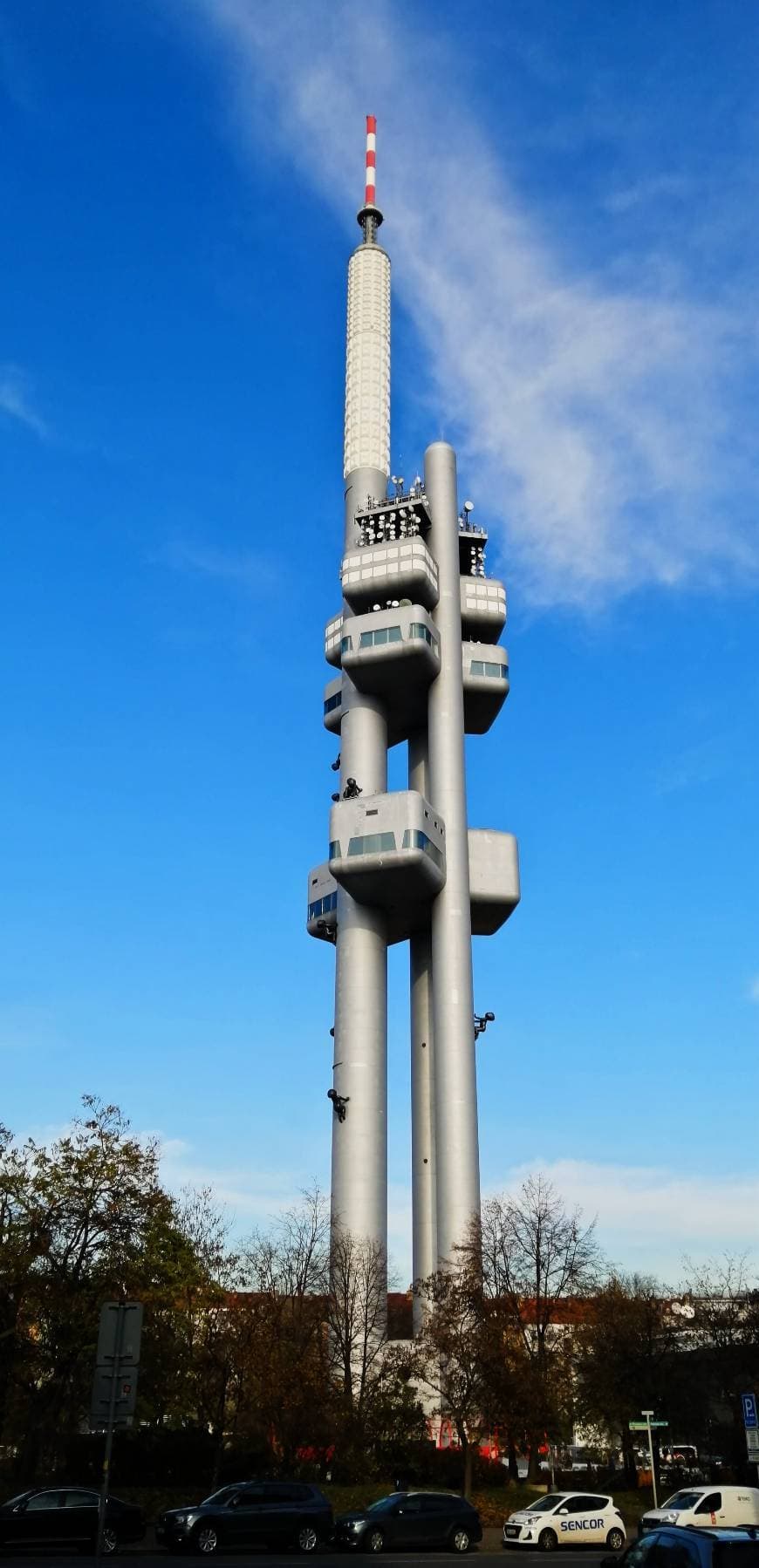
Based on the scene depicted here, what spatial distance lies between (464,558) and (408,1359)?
53694 millimetres

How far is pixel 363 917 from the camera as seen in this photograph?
245ft

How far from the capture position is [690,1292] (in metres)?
71.4

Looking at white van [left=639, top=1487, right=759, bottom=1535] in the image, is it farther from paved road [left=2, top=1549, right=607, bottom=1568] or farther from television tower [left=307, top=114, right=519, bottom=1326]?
television tower [left=307, top=114, right=519, bottom=1326]

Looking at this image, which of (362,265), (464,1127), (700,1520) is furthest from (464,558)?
(700,1520)

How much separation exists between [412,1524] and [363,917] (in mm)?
42250

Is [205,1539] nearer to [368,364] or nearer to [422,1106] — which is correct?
[422,1106]

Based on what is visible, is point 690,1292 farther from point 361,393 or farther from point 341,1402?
point 361,393

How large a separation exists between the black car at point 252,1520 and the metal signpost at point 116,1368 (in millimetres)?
15829

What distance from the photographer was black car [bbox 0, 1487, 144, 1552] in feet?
108

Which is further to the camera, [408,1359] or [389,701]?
[389,701]

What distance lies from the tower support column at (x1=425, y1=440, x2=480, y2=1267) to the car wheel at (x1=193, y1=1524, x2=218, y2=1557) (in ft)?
97.1

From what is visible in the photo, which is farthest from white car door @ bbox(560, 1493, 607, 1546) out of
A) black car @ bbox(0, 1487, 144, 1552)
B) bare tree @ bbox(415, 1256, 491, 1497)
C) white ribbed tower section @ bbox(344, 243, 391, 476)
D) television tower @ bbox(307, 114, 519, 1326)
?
white ribbed tower section @ bbox(344, 243, 391, 476)

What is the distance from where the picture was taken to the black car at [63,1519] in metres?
33.0

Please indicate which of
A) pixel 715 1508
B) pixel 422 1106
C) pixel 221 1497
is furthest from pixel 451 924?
pixel 221 1497
